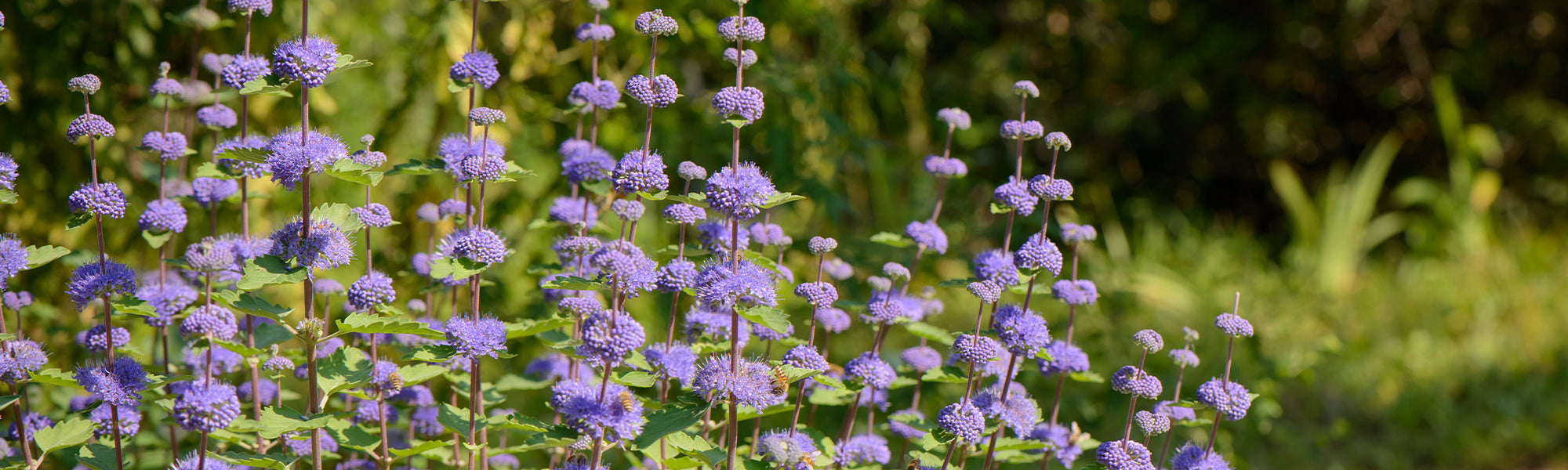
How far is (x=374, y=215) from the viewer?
1759 millimetres

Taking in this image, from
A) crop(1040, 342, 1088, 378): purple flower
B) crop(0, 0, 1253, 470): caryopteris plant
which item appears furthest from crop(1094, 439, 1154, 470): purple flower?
crop(1040, 342, 1088, 378): purple flower

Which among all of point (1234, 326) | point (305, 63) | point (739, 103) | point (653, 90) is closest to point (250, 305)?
point (305, 63)

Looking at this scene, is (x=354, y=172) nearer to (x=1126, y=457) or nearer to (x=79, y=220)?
(x=79, y=220)

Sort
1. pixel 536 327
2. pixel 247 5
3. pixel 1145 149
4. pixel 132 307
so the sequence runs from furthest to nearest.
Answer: pixel 1145 149 → pixel 247 5 → pixel 536 327 → pixel 132 307

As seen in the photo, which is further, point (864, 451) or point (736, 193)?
point (864, 451)

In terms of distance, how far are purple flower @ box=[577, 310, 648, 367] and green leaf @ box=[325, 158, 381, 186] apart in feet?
1.25

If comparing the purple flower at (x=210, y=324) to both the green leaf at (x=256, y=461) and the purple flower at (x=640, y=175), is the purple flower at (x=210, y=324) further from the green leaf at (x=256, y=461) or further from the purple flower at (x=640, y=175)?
the purple flower at (x=640, y=175)

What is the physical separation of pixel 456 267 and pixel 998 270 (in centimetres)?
94

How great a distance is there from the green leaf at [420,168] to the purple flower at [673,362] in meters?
0.48

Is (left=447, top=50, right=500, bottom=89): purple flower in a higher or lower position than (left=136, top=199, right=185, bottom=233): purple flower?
higher

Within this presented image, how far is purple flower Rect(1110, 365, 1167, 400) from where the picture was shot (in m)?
1.75

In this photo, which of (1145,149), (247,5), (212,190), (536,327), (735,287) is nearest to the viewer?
(735,287)

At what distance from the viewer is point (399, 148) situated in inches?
144

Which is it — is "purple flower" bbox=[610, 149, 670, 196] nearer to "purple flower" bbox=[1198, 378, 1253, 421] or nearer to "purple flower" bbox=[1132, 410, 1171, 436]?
"purple flower" bbox=[1132, 410, 1171, 436]
